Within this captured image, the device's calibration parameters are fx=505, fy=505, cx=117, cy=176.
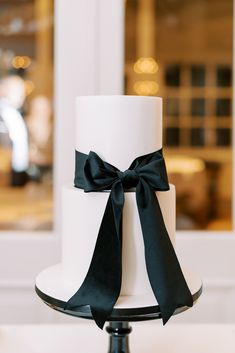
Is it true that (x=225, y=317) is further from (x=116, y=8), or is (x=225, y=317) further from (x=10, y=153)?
(x=10, y=153)

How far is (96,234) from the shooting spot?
2.49ft

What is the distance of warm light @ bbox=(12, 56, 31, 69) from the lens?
15.7ft

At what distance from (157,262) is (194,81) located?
4.76 metres

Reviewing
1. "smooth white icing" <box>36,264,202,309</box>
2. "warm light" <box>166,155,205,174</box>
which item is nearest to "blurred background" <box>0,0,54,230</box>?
"warm light" <box>166,155,205,174</box>

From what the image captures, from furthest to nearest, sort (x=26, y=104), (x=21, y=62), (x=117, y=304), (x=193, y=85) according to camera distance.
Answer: (x=193, y=85)
(x=21, y=62)
(x=26, y=104)
(x=117, y=304)

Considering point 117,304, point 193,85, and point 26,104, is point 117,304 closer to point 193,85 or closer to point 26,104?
point 26,104

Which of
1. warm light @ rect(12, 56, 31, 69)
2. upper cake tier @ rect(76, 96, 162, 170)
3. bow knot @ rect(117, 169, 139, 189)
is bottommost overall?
bow knot @ rect(117, 169, 139, 189)

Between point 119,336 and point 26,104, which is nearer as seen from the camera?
point 119,336

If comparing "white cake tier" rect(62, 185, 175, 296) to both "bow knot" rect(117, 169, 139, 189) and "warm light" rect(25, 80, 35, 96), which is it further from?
"warm light" rect(25, 80, 35, 96)

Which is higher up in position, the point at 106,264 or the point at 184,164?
the point at 106,264

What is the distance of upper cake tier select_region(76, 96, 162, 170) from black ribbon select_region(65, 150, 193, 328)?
0.08ft

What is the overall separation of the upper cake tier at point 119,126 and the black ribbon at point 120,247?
0.02 meters

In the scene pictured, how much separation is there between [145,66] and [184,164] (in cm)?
115

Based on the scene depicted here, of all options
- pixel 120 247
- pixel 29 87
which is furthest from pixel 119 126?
pixel 29 87
